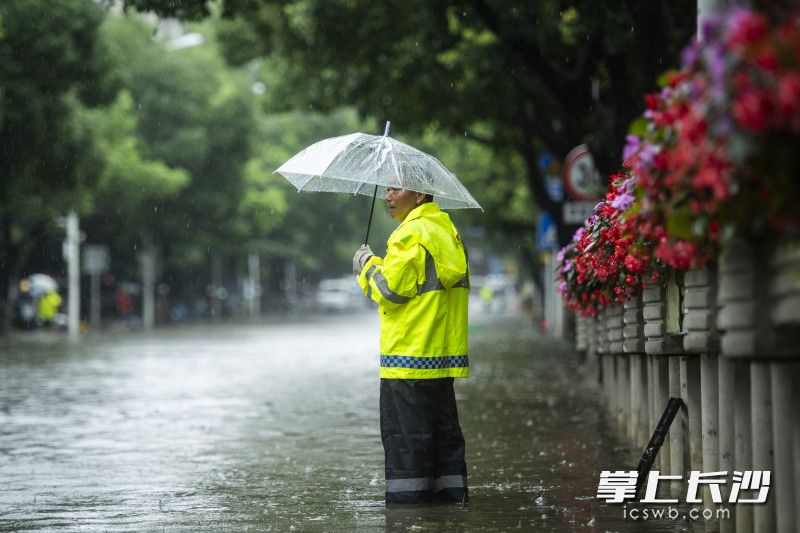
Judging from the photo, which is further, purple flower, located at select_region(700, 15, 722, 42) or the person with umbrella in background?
the person with umbrella in background

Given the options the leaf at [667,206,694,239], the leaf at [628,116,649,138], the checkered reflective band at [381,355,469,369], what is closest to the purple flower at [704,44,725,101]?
the leaf at [667,206,694,239]

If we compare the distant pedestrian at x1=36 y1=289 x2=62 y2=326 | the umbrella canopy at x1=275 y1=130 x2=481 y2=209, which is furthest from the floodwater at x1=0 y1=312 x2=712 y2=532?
the distant pedestrian at x1=36 y1=289 x2=62 y2=326

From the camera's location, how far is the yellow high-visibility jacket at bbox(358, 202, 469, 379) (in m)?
7.46

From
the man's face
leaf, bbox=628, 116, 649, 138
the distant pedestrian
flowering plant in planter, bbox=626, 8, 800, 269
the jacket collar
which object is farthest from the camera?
the distant pedestrian

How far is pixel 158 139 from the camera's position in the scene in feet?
171

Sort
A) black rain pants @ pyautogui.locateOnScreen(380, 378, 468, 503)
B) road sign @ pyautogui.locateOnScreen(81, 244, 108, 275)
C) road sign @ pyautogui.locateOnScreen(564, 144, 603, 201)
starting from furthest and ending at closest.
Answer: road sign @ pyautogui.locateOnScreen(81, 244, 108, 275) → road sign @ pyautogui.locateOnScreen(564, 144, 603, 201) → black rain pants @ pyautogui.locateOnScreen(380, 378, 468, 503)

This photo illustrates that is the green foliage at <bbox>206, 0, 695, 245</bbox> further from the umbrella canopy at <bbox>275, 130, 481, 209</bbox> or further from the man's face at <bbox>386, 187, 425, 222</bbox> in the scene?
the man's face at <bbox>386, 187, 425, 222</bbox>

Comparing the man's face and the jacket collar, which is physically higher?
the man's face

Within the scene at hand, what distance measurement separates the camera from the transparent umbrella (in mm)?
7824

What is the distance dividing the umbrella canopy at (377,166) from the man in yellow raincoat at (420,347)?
0.69ft

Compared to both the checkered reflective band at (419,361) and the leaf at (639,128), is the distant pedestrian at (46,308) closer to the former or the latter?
the checkered reflective band at (419,361)

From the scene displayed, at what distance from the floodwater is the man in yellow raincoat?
0.23m

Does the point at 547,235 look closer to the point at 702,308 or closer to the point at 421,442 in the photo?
the point at 421,442

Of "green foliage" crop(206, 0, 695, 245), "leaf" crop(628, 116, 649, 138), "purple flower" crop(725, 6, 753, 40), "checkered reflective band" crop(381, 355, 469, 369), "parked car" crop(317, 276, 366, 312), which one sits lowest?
"checkered reflective band" crop(381, 355, 469, 369)
